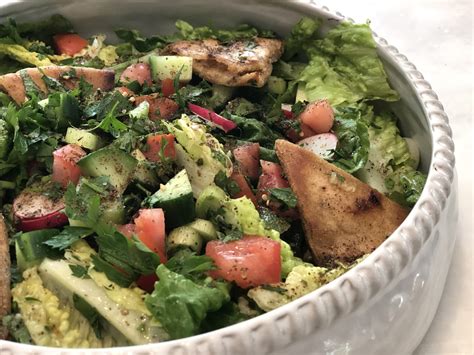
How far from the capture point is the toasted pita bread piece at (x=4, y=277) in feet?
6.15

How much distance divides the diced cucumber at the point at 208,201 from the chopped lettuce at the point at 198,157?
3.0 inches

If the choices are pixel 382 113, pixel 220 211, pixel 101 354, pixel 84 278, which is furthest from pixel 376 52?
pixel 101 354

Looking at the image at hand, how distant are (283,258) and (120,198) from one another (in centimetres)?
53

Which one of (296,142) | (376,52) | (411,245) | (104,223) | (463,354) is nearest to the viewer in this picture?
(411,245)

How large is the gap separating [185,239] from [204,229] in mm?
69

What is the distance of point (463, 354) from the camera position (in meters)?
2.23

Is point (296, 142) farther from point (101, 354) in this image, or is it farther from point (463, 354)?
point (101, 354)

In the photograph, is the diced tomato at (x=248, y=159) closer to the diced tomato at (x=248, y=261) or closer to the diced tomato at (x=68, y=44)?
the diced tomato at (x=248, y=261)

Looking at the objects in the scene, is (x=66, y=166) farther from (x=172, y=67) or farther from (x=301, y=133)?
(x=301, y=133)

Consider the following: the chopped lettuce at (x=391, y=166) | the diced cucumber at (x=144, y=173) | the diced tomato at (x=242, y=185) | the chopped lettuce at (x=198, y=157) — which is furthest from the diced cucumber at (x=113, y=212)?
the chopped lettuce at (x=391, y=166)

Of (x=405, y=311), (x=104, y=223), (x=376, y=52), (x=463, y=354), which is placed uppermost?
(x=376, y=52)

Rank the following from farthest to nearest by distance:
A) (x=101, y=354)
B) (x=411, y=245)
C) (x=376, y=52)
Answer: (x=376, y=52) → (x=411, y=245) → (x=101, y=354)

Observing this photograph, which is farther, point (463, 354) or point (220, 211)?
point (463, 354)

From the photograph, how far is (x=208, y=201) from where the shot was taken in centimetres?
210
